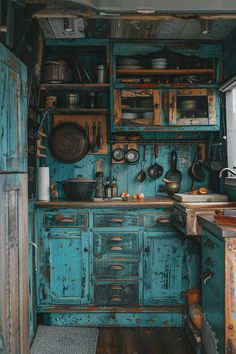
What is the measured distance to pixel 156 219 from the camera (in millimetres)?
3537

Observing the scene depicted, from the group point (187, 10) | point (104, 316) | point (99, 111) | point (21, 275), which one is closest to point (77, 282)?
point (104, 316)

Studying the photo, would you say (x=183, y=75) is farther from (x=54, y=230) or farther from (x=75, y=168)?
(x=54, y=230)

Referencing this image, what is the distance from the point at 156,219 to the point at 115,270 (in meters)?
0.57

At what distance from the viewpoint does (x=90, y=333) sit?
3391mm

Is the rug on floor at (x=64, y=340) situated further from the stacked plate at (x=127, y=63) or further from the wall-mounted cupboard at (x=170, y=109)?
the stacked plate at (x=127, y=63)

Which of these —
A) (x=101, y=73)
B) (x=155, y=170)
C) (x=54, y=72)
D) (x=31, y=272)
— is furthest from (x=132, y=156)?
(x=31, y=272)

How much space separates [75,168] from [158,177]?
0.84m

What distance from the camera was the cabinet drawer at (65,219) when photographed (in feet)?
11.6

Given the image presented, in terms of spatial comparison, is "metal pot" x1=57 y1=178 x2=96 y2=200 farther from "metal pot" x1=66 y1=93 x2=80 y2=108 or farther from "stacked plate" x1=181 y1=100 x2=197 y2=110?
"stacked plate" x1=181 y1=100 x2=197 y2=110

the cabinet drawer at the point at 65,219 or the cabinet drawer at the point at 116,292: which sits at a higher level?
the cabinet drawer at the point at 65,219

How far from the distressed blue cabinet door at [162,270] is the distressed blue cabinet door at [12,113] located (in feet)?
4.94

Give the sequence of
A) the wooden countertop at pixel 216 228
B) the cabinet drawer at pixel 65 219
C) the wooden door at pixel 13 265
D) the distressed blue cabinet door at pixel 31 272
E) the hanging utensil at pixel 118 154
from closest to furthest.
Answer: the wooden door at pixel 13 265, the wooden countertop at pixel 216 228, the distressed blue cabinet door at pixel 31 272, the cabinet drawer at pixel 65 219, the hanging utensil at pixel 118 154

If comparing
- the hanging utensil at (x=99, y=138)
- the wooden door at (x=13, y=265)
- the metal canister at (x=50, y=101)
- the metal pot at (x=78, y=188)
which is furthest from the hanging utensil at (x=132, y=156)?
the wooden door at (x=13, y=265)

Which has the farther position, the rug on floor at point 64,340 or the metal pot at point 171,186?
the metal pot at point 171,186
